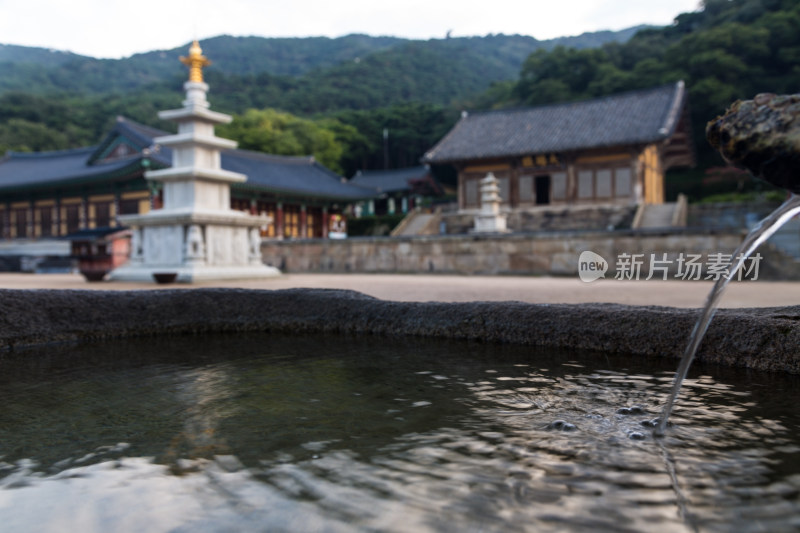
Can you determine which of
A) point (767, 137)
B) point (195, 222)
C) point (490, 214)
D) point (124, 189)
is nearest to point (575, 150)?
point (490, 214)

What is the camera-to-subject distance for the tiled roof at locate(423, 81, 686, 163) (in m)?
23.2

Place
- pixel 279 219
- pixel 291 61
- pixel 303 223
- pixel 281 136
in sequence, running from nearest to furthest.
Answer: pixel 279 219 < pixel 303 223 < pixel 281 136 < pixel 291 61

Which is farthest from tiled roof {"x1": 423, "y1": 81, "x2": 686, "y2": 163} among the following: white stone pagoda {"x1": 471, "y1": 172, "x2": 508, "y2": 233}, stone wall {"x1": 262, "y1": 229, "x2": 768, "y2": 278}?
stone wall {"x1": 262, "y1": 229, "x2": 768, "y2": 278}

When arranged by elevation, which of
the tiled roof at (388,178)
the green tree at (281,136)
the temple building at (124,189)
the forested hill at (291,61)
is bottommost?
the temple building at (124,189)

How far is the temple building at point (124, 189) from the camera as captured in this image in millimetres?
24875

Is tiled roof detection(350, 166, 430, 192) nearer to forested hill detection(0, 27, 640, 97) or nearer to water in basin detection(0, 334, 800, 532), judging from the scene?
forested hill detection(0, 27, 640, 97)

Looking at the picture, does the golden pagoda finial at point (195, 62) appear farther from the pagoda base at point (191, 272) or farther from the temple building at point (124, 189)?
the temple building at point (124, 189)

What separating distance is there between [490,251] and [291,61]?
93.4 meters

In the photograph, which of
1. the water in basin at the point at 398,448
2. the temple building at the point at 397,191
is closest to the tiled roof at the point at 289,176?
the temple building at the point at 397,191

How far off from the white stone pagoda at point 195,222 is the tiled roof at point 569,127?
1288cm

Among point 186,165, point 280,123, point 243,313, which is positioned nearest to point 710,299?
point 243,313

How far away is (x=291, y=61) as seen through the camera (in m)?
98.9

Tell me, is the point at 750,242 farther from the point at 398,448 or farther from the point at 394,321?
the point at 394,321

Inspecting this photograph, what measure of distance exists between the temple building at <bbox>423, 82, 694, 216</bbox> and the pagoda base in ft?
43.3
